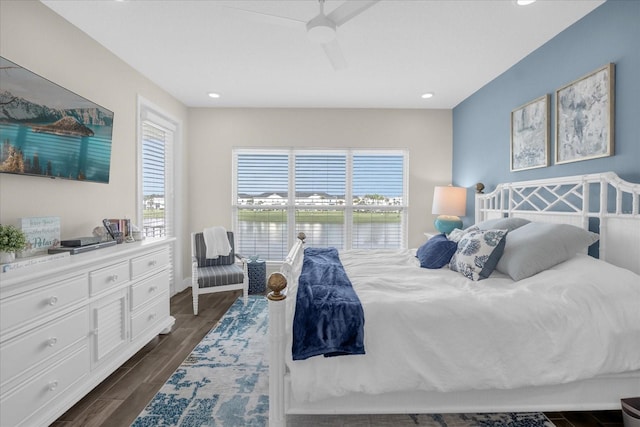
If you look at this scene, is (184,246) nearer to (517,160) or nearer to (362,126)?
(362,126)

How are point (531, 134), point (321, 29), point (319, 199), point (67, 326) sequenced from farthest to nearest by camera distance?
point (319, 199), point (531, 134), point (321, 29), point (67, 326)

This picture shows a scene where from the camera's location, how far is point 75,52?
8.41 feet

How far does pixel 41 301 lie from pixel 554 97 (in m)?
3.93

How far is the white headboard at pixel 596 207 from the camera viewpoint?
78.2 inches

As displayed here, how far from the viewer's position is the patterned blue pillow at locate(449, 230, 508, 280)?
2.18 metres

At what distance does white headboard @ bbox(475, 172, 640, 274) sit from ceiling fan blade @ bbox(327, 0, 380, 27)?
192 cm

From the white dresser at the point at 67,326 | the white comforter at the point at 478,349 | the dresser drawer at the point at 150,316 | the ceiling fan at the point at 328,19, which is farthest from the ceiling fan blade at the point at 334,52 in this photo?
the dresser drawer at the point at 150,316

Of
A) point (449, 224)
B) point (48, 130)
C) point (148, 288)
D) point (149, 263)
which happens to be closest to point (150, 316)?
point (148, 288)

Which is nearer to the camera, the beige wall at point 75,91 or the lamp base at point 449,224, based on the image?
the beige wall at point 75,91

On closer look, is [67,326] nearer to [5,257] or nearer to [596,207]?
[5,257]

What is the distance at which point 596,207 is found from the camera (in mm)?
2316

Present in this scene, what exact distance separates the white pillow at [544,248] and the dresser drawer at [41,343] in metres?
2.77

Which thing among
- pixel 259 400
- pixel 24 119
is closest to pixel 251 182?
pixel 24 119

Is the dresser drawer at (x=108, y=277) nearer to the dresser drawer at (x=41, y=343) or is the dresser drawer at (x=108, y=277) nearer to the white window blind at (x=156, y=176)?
the dresser drawer at (x=41, y=343)
